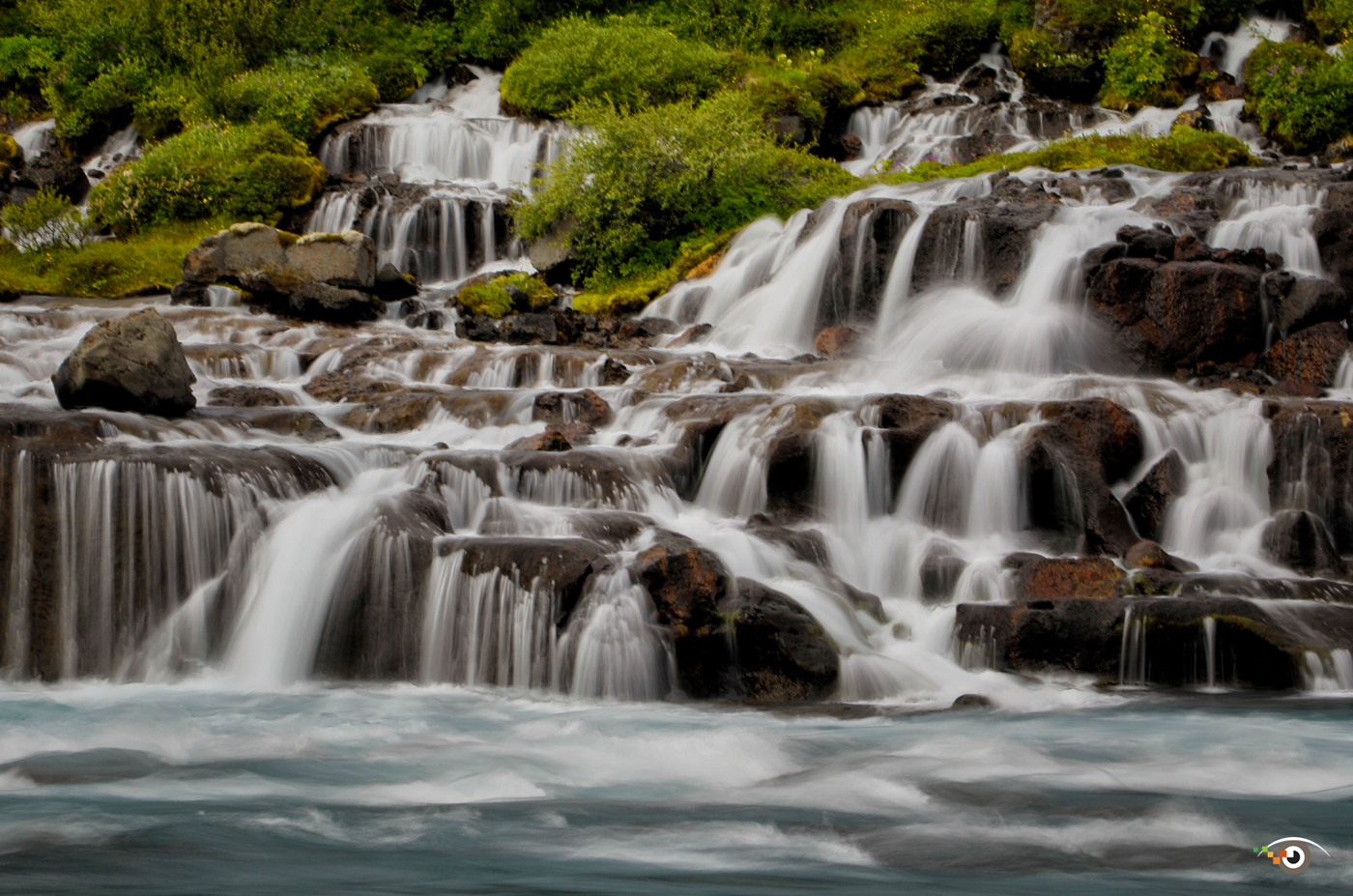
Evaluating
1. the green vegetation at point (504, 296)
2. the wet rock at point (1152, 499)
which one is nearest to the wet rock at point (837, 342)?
the wet rock at point (1152, 499)

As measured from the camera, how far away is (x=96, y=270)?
19672 mm

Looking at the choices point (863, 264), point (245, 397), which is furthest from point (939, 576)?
point (245, 397)

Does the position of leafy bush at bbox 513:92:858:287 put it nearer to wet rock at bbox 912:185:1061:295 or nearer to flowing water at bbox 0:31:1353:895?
wet rock at bbox 912:185:1061:295

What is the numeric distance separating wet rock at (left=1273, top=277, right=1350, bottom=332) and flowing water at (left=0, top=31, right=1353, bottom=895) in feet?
4.30

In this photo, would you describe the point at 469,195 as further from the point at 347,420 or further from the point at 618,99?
A: the point at 347,420

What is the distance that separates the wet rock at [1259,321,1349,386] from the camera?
11617 mm

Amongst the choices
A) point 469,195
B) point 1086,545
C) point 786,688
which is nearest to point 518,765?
point 786,688

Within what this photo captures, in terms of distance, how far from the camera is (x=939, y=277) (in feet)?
47.9

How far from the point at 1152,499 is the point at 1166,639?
2.94 m

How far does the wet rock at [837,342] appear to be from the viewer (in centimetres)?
1420

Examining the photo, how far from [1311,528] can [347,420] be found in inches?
373

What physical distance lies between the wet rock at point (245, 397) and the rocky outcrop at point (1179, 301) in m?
9.93

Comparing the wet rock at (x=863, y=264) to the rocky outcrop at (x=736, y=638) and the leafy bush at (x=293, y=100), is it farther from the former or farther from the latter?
the leafy bush at (x=293, y=100)

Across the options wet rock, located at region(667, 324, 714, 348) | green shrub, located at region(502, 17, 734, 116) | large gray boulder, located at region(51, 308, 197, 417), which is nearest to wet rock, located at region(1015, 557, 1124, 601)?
large gray boulder, located at region(51, 308, 197, 417)
